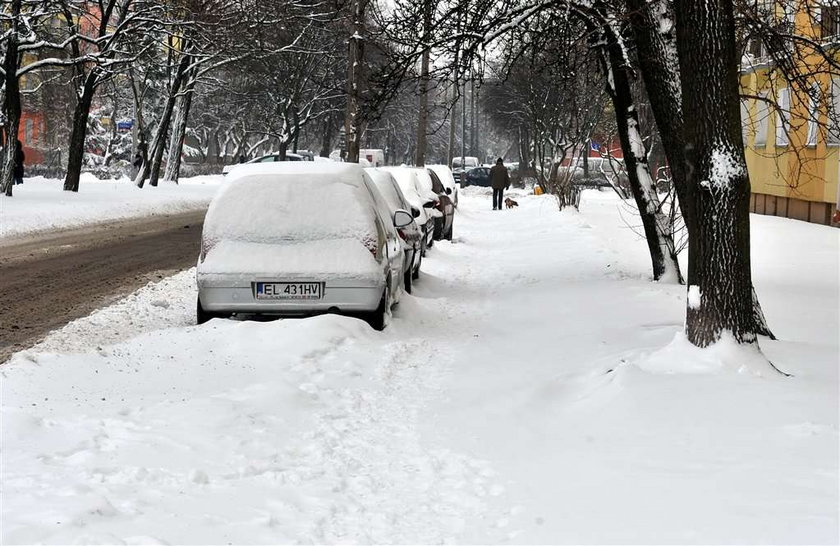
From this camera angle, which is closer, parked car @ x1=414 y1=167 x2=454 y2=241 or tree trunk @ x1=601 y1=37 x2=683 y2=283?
tree trunk @ x1=601 y1=37 x2=683 y2=283

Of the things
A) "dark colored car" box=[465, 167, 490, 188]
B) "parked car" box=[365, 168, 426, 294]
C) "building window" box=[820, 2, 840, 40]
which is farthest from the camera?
"dark colored car" box=[465, 167, 490, 188]

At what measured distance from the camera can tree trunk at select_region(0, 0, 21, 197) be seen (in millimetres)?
24266

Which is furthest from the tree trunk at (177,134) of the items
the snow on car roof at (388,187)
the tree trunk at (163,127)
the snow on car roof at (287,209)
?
the snow on car roof at (287,209)

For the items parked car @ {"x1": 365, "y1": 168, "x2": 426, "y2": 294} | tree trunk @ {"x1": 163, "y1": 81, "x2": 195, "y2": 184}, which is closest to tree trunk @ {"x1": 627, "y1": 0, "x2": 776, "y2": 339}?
parked car @ {"x1": 365, "y1": 168, "x2": 426, "y2": 294}

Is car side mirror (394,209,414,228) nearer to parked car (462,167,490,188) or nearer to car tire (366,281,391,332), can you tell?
car tire (366,281,391,332)

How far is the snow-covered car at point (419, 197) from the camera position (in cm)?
1791

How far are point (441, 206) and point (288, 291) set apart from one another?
1289 cm

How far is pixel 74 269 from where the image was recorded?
1384 cm

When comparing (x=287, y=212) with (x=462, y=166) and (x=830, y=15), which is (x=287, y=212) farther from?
(x=462, y=166)

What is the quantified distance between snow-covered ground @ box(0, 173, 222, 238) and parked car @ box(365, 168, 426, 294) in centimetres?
830

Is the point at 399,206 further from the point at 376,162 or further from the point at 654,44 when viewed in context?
the point at 376,162

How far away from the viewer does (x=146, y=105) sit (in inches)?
2421

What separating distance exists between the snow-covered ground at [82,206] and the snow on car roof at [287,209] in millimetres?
11244

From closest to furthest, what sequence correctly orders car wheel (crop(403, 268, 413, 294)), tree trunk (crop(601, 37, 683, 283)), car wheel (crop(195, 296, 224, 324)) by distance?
car wheel (crop(195, 296, 224, 324))
car wheel (crop(403, 268, 413, 294))
tree trunk (crop(601, 37, 683, 283))
